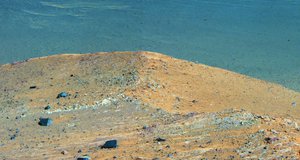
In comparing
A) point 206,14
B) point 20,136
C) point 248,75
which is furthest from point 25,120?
point 206,14

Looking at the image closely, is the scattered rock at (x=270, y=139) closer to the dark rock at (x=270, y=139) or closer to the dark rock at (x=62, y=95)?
the dark rock at (x=270, y=139)

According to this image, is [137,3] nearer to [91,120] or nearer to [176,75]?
[176,75]

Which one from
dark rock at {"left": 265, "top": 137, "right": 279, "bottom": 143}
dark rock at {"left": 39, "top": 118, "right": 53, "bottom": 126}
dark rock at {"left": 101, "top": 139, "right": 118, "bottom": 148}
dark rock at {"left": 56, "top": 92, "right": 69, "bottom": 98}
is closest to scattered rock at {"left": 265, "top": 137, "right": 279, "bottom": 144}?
dark rock at {"left": 265, "top": 137, "right": 279, "bottom": 143}

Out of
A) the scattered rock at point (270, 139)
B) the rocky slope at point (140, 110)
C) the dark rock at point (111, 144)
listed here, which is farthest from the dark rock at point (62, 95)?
the scattered rock at point (270, 139)

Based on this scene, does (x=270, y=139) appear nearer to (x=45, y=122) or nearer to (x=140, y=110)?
(x=140, y=110)

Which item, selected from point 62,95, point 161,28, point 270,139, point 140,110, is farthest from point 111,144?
point 161,28
